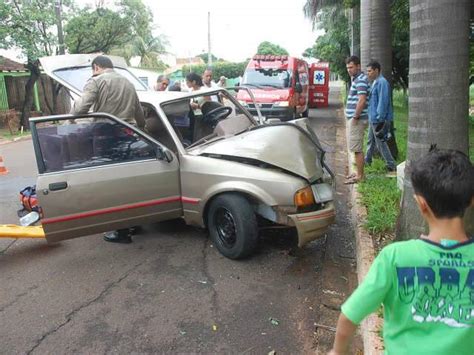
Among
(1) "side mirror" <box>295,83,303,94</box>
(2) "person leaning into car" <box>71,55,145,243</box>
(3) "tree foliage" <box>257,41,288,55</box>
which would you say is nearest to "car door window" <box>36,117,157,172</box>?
(2) "person leaning into car" <box>71,55,145,243</box>

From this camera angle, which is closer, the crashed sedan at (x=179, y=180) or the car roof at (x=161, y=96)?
the crashed sedan at (x=179, y=180)

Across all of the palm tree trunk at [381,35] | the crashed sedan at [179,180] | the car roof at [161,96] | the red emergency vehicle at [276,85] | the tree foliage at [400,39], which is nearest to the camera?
the crashed sedan at [179,180]

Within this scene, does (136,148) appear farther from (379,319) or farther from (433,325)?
(433,325)

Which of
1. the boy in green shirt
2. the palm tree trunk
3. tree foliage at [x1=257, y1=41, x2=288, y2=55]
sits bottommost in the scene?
the boy in green shirt

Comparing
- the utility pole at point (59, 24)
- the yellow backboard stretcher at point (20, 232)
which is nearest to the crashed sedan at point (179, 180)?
the yellow backboard stretcher at point (20, 232)

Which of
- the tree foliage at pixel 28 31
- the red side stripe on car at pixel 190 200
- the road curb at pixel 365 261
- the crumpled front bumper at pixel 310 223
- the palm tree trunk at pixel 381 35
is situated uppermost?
the tree foliage at pixel 28 31

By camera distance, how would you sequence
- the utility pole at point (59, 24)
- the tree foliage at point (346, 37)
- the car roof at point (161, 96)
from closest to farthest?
the car roof at point (161, 96) → the tree foliage at point (346, 37) → the utility pole at point (59, 24)

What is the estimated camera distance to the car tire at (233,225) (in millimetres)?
4250

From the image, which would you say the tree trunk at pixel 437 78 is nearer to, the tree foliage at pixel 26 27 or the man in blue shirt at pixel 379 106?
the man in blue shirt at pixel 379 106

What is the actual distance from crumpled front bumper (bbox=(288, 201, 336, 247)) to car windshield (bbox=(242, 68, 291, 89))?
35.5 ft

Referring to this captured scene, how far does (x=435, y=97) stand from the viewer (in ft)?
11.3

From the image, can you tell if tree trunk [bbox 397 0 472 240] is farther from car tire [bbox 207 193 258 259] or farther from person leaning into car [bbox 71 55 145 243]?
person leaning into car [bbox 71 55 145 243]

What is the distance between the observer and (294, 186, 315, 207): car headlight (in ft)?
13.4

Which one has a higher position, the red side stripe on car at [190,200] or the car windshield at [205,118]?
the car windshield at [205,118]
